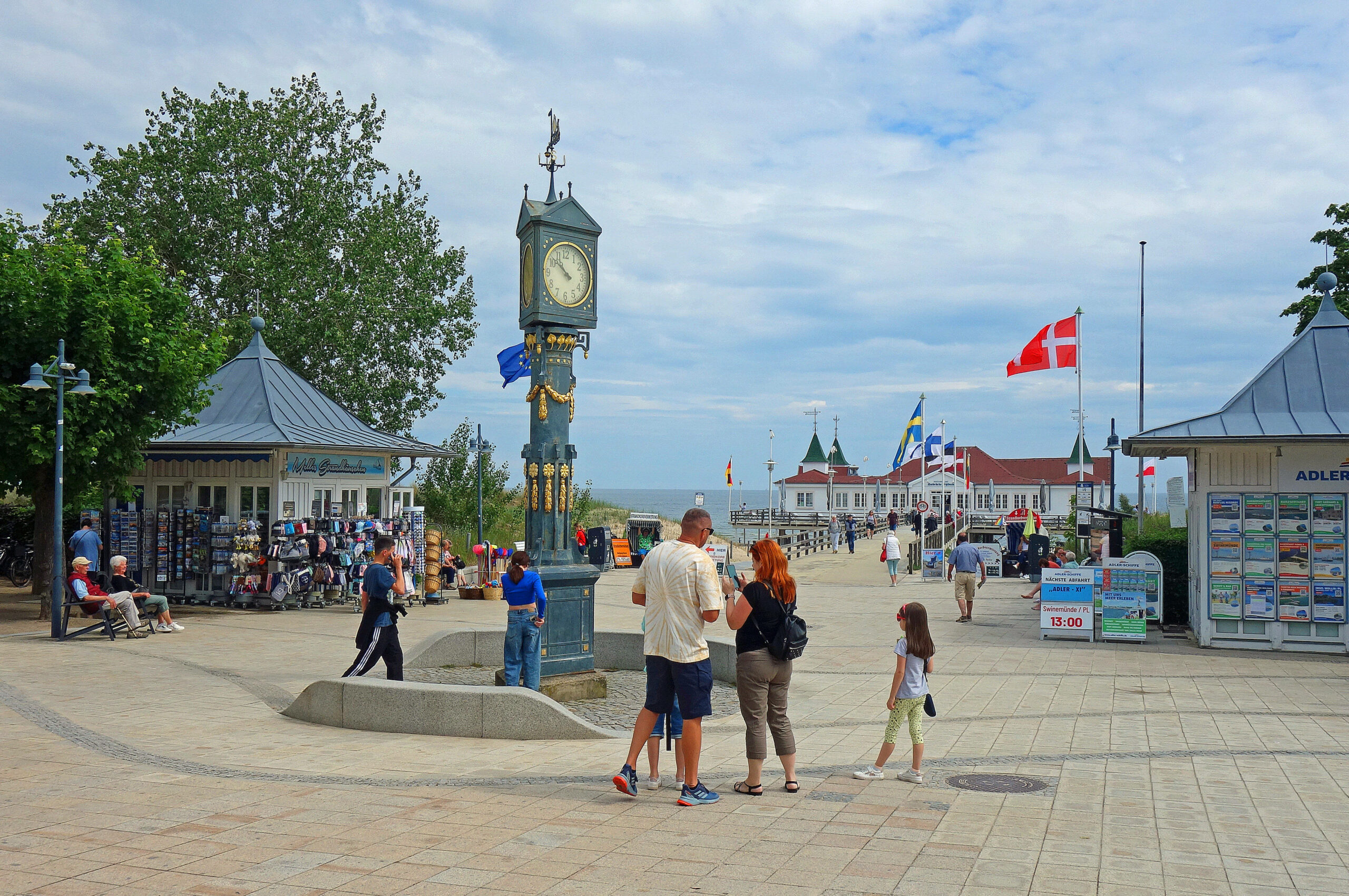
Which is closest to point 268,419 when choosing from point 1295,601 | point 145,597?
point 145,597

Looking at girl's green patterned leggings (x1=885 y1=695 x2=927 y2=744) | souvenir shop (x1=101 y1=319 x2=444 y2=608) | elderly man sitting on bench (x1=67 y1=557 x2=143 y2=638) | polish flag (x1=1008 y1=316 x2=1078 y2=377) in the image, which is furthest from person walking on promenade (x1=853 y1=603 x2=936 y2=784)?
polish flag (x1=1008 y1=316 x2=1078 y2=377)

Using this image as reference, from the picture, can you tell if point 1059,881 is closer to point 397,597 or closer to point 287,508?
point 397,597

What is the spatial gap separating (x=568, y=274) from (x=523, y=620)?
374 cm

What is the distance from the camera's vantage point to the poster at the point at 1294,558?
15352 millimetres

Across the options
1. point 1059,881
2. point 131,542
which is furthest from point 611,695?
point 131,542

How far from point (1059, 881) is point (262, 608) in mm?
18587

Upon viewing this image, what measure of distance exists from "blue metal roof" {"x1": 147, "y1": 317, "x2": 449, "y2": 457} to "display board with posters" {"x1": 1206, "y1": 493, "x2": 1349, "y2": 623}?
1561 centimetres

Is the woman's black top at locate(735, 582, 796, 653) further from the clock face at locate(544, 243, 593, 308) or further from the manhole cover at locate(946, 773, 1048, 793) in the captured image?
the clock face at locate(544, 243, 593, 308)

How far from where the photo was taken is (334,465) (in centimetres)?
2223

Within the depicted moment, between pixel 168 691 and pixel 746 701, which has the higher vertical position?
pixel 746 701

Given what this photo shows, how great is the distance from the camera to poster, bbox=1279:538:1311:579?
604 inches

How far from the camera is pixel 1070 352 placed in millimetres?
27250

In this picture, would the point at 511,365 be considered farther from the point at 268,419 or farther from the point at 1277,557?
the point at 1277,557

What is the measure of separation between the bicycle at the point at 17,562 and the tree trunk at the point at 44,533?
574 cm
